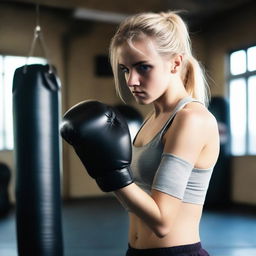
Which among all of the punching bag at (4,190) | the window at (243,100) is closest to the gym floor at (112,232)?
the punching bag at (4,190)

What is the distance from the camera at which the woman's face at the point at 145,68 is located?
2.61 ft

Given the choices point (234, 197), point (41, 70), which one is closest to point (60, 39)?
point (234, 197)

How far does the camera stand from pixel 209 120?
0.80 meters

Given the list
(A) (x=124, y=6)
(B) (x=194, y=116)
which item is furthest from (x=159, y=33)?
(A) (x=124, y=6)

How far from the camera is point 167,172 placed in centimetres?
74

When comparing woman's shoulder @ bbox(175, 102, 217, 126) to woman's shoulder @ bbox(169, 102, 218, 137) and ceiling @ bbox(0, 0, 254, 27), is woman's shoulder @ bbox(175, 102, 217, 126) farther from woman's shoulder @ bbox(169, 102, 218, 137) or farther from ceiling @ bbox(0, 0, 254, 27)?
ceiling @ bbox(0, 0, 254, 27)

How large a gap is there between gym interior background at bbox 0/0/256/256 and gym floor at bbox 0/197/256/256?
0.75 m

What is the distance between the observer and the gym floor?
2992 mm

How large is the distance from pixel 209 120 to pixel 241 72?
5.13 meters

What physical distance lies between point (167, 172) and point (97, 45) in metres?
5.91

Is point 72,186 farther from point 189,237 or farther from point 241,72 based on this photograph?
point 189,237

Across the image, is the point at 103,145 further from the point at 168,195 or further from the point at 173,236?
the point at 173,236

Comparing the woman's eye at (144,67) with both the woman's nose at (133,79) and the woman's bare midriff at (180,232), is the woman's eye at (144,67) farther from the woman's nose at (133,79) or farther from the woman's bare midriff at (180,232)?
the woman's bare midriff at (180,232)

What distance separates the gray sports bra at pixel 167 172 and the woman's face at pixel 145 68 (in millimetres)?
69
